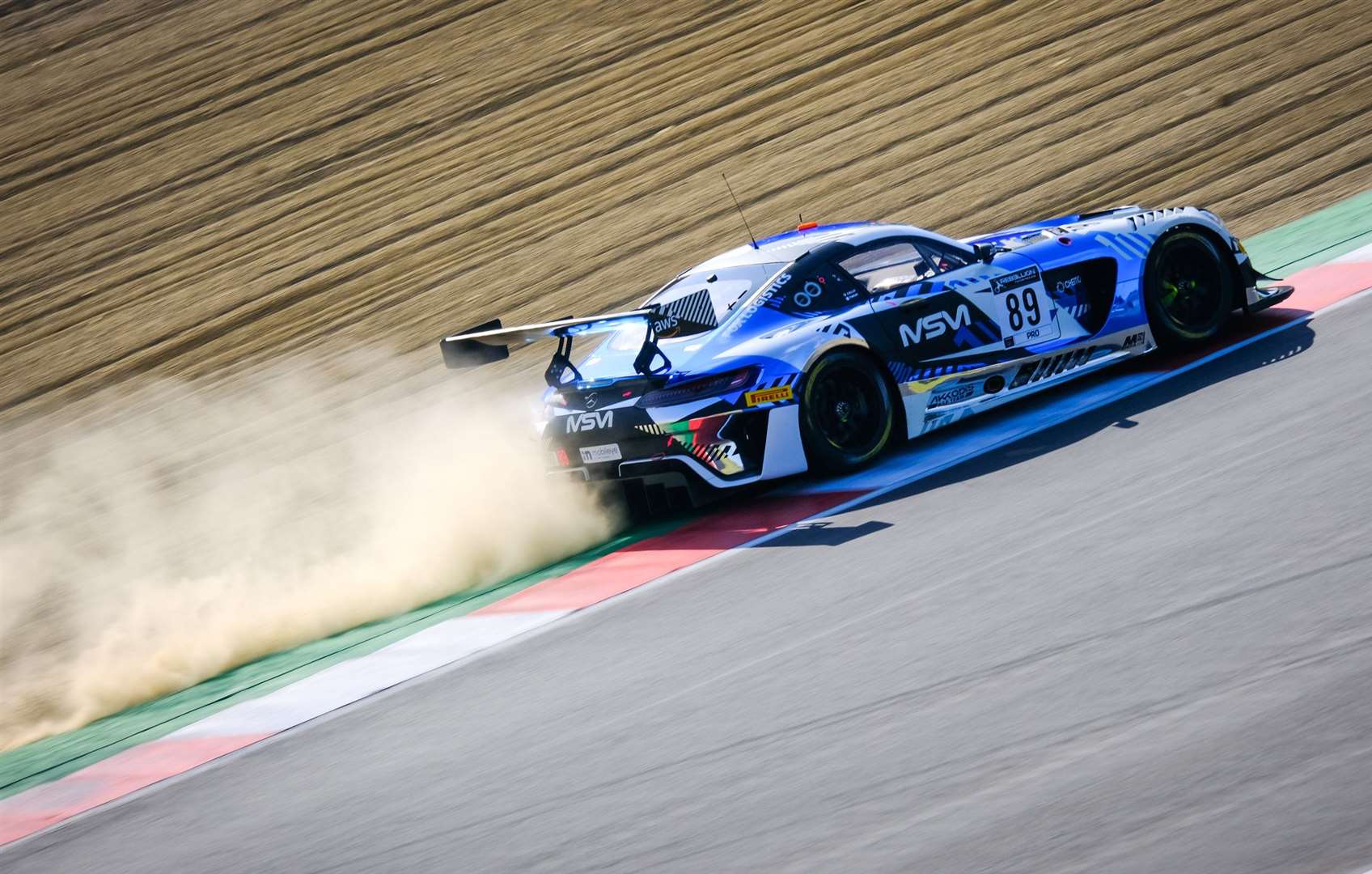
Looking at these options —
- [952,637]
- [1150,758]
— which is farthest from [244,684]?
[1150,758]

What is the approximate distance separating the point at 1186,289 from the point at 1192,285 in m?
0.06

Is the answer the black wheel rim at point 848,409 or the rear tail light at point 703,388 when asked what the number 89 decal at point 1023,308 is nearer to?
the black wheel rim at point 848,409

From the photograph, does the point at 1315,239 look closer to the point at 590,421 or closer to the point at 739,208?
the point at 739,208

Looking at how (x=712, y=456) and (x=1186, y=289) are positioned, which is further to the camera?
(x=1186, y=289)

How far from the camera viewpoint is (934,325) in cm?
866

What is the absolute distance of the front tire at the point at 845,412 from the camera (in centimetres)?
819

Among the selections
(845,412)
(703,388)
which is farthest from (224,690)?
(845,412)

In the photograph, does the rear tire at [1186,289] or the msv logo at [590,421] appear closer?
the msv logo at [590,421]

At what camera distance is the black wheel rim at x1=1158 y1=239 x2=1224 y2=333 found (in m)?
9.42

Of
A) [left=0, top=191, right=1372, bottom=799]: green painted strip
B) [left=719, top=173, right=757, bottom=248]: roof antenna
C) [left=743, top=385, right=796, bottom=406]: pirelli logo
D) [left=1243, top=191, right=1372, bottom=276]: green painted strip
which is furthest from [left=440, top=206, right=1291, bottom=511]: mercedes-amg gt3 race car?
[left=719, top=173, right=757, bottom=248]: roof antenna

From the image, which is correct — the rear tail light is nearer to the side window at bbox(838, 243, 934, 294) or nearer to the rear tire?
the side window at bbox(838, 243, 934, 294)

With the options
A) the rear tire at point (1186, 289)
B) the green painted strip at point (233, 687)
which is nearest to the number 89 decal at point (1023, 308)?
the rear tire at point (1186, 289)

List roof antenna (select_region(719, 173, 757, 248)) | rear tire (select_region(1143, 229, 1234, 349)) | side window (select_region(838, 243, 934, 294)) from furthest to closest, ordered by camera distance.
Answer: roof antenna (select_region(719, 173, 757, 248)), rear tire (select_region(1143, 229, 1234, 349)), side window (select_region(838, 243, 934, 294))

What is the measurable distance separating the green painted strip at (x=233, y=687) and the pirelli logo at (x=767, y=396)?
3.24 ft
